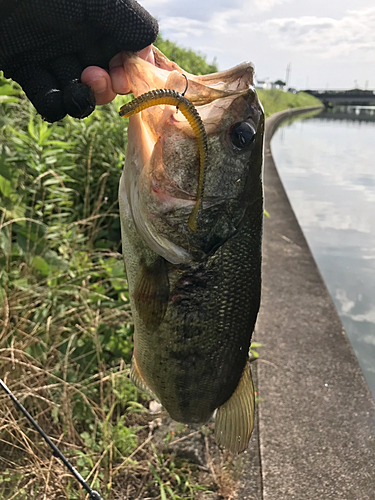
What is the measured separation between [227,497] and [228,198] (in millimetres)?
1930

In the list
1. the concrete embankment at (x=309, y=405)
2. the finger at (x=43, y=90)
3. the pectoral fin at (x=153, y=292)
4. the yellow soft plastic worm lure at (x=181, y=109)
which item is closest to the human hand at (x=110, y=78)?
the finger at (x=43, y=90)

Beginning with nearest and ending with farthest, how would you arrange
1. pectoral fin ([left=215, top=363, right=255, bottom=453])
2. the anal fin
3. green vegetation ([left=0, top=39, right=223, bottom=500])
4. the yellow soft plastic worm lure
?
the yellow soft plastic worm lure
pectoral fin ([left=215, top=363, right=255, bottom=453])
the anal fin
green vegetation ([left=0, top=39, right=223, bottom=500])

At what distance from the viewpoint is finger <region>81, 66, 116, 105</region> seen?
4.92ft

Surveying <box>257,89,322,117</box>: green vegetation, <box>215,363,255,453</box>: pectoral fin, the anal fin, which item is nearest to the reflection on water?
<box>215,363,255,453</box>: pectoral fin

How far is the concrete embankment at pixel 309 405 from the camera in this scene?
2.68 metres

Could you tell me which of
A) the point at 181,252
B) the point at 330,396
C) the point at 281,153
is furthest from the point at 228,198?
the point at 281,153

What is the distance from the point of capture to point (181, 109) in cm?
124

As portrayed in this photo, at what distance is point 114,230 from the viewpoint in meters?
4.23

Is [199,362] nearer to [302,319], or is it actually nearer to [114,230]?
[114,230]

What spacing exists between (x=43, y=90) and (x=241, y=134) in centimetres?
72

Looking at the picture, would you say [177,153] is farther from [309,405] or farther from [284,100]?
[284,100]

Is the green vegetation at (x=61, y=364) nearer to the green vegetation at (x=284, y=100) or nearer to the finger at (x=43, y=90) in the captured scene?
the finger at (x=43, y=90)

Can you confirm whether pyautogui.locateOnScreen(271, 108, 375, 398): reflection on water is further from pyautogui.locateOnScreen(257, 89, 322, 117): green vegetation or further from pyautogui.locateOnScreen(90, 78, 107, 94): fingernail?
pyautogui.locateOnScreen(257, 89, 322, 117): green vegetation

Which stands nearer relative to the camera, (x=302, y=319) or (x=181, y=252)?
(x=181, y=252)
